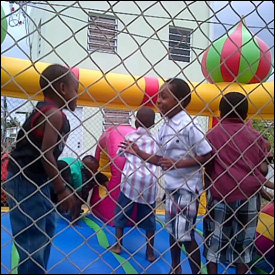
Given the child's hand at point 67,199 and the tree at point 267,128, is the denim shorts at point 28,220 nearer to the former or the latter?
the child's hand at point 67,199

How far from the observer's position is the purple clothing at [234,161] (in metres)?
1.56

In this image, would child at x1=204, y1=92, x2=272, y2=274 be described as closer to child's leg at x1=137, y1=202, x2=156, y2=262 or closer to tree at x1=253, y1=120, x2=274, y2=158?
tree at x1=253, y1=120, x2=274, y2=158

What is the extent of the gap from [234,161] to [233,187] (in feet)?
0.36

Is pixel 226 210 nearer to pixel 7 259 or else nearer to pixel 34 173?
pixel 34 173

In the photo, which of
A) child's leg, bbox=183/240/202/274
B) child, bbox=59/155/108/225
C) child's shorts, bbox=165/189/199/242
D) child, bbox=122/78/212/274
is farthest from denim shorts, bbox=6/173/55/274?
child, bbox=59/155/108/225

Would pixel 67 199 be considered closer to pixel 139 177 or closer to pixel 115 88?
pixel 139 177

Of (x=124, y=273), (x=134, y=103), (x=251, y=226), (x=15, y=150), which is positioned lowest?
(x=124, y=273)

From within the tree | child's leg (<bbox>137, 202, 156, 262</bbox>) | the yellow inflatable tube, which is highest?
the yellow inflatable tube

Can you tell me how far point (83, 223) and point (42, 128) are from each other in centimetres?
140

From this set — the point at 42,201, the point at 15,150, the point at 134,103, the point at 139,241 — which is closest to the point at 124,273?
the point at 139,241

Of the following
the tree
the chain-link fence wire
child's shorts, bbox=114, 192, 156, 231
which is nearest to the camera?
the chain-link fence wire

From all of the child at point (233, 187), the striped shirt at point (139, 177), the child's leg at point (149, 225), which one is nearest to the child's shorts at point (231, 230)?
the child at point (233, 187)

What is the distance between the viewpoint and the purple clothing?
5.10 ft

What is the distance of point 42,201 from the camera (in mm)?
1291
